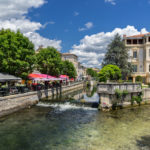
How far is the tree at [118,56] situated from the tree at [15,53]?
80.4ft

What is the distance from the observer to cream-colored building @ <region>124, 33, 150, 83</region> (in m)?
40.4

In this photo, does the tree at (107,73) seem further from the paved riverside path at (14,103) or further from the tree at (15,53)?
the paved riverside path at (14,103)

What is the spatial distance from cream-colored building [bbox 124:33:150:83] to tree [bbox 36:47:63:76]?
22.3 m

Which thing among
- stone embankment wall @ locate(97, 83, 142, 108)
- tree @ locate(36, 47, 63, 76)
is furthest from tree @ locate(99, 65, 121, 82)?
tree @ locate(36, 47, 63, 76)

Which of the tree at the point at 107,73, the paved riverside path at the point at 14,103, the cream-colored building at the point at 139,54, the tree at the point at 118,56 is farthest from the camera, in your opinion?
the cream-colored building at the point at 139,54

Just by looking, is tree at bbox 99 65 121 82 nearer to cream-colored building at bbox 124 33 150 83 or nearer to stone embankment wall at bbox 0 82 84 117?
stone embankment wall at bbox 0 82 84 117

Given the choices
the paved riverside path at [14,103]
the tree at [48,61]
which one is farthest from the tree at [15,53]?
the tree at [48,61]

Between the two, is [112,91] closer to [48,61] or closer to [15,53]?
[15,53]

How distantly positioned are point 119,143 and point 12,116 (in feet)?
41.5

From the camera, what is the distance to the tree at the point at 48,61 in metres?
33.7

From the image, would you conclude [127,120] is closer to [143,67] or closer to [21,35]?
[21,35]

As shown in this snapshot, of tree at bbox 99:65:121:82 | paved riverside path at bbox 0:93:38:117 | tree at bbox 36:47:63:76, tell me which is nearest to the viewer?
paved riverside path at bbox 0:93:38:117

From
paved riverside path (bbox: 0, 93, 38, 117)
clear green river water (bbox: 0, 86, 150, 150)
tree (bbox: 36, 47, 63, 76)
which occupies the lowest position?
clear green river water (bbox: 0, 86, 150, 150)

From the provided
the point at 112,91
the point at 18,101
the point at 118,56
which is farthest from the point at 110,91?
the point at 118,56
